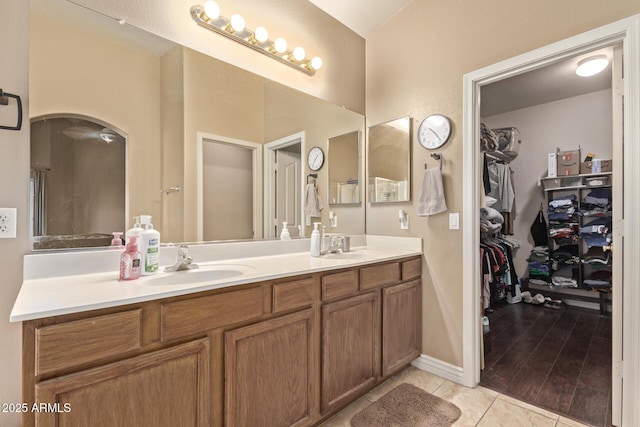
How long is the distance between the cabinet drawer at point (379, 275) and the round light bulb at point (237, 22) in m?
1.66

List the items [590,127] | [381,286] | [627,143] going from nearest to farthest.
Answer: [627,143]
[381,286]
[590,127]

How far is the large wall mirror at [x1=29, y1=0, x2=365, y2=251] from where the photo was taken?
4.30 ft

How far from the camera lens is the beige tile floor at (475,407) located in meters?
1.69

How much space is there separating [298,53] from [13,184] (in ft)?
5.89

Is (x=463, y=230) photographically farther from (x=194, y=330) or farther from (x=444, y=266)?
(x=194, y=330)

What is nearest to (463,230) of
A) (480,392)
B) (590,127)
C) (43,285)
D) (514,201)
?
(480,392)

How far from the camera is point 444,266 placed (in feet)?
7.24

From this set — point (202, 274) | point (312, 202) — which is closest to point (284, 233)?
point (312, 202)

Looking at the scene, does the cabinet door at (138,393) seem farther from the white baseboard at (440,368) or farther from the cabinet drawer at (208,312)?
the white baseboard at (440,368)

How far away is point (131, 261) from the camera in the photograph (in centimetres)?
130

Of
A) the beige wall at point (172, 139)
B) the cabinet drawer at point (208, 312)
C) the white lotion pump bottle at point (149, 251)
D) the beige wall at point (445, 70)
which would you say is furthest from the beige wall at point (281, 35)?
the cabinet drawer at point (208, 312)

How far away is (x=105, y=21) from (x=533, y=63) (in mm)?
2381

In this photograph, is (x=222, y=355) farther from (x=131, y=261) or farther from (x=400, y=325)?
(x=400, y=325)

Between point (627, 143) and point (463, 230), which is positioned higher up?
point (627, 143)
